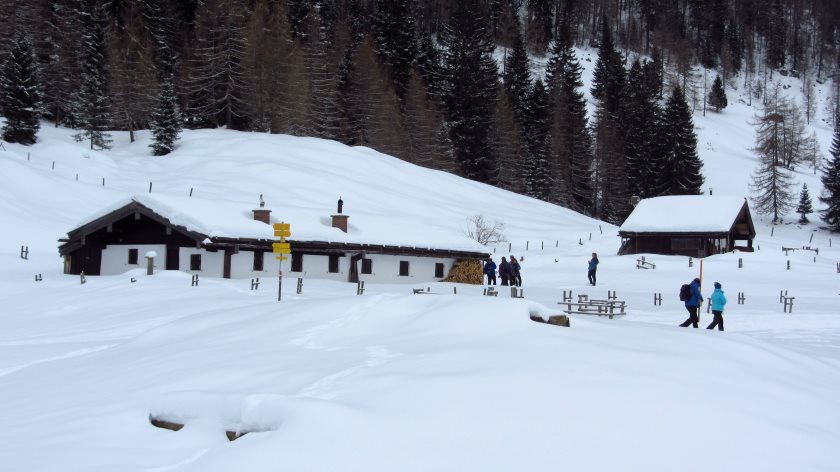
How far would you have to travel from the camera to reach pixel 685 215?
5006 cm

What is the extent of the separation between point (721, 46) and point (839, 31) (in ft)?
111

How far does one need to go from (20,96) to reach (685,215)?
48.4 m

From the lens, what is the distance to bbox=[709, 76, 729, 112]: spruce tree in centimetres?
10731

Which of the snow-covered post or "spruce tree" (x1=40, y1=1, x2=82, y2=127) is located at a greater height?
"spruce tree" (x1=40, y1=1, x2=82, y2=127)

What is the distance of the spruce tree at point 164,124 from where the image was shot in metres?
59.4

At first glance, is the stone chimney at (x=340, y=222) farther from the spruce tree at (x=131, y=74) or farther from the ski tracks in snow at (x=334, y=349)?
the spruce tree at (x=131, y=74)

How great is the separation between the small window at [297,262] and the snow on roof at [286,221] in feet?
2.86

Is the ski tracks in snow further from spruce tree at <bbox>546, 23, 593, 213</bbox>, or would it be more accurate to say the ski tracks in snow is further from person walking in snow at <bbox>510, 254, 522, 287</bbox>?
spruce tree at <bbox>546, 23, 593, 213</bbox>

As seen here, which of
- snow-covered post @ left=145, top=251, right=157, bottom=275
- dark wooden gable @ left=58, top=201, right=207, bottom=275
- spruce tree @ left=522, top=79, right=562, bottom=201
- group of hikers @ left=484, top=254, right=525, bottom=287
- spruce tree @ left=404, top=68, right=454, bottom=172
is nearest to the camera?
snow-covered post @ left=145, top=251, right=157, bottom=275

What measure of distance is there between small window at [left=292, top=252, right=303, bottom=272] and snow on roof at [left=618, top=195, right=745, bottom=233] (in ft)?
84.1

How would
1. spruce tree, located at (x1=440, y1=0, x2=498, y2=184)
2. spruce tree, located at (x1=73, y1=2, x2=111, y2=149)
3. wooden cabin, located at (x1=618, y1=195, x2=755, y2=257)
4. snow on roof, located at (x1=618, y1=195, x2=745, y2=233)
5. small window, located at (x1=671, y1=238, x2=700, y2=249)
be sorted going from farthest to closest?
1. spruce tree, located at (x1=440, y1=0, x2=498, y2=184)
2. spruce tree, located at (x1=73, y1=2, x2=111, y2=149)
3. small window, located at (x1=671, y1=238, x2=700, y2=249)
4. snow on roof, located at (x1=618, y1=195, x2=745, y2=233)
5. wooden cabin, located at (x1=618, y1=195, x2=755, y2=257)

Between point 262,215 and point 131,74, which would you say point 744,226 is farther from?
point 131,74

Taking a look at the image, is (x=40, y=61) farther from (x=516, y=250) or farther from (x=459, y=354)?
(x=459, y=354)

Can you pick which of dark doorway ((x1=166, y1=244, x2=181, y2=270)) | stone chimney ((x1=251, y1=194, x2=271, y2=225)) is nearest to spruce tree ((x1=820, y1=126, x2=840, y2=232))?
stone chimney ((x1=251, y1=194, x2=271, y2=225))
